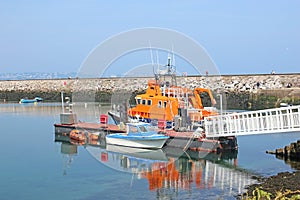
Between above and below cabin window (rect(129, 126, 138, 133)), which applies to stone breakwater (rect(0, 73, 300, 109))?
above

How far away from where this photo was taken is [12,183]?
1828cm

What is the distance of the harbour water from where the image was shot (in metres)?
16.5

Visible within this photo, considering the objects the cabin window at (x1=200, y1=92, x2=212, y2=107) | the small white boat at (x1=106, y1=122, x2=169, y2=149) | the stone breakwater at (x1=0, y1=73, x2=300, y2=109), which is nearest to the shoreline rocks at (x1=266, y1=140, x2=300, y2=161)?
the small white boat at (x1=106, y1=122, x2=169, y2=149)

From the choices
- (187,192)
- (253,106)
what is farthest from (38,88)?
(187,192)

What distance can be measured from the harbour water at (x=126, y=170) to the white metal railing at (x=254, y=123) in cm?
131

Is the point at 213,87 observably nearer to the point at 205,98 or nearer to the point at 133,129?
the point at 205,98

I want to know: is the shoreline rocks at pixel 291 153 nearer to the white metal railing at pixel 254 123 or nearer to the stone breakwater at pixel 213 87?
the white metal railing at pixel 254 123

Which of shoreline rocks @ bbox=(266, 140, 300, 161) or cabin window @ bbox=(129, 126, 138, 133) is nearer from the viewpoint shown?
shoreline rocks @ bbox=(266, 140, 300, 161)

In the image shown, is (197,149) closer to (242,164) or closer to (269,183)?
(242,164)

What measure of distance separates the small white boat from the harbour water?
1.23 feet

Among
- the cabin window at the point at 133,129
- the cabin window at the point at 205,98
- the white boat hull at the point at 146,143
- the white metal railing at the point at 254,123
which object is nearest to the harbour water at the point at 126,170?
the white boat hull at the point at 146,143

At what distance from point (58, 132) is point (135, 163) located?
10713mm

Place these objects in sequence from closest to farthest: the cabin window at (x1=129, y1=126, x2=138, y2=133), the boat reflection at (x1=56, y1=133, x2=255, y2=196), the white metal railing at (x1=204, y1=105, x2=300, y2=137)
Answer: the boat reflection at (x1=56, y1=133, x2=255, y2=196) < the white metal railing at (x1=204, y1=105, x2=300, y2=137) < the cabin window at (x1=129, y1=126, x2=138, y2=133)

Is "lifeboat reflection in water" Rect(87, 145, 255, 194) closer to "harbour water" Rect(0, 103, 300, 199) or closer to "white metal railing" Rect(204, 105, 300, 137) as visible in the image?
"harbour water" Rect(0, 103, 300, 199)
